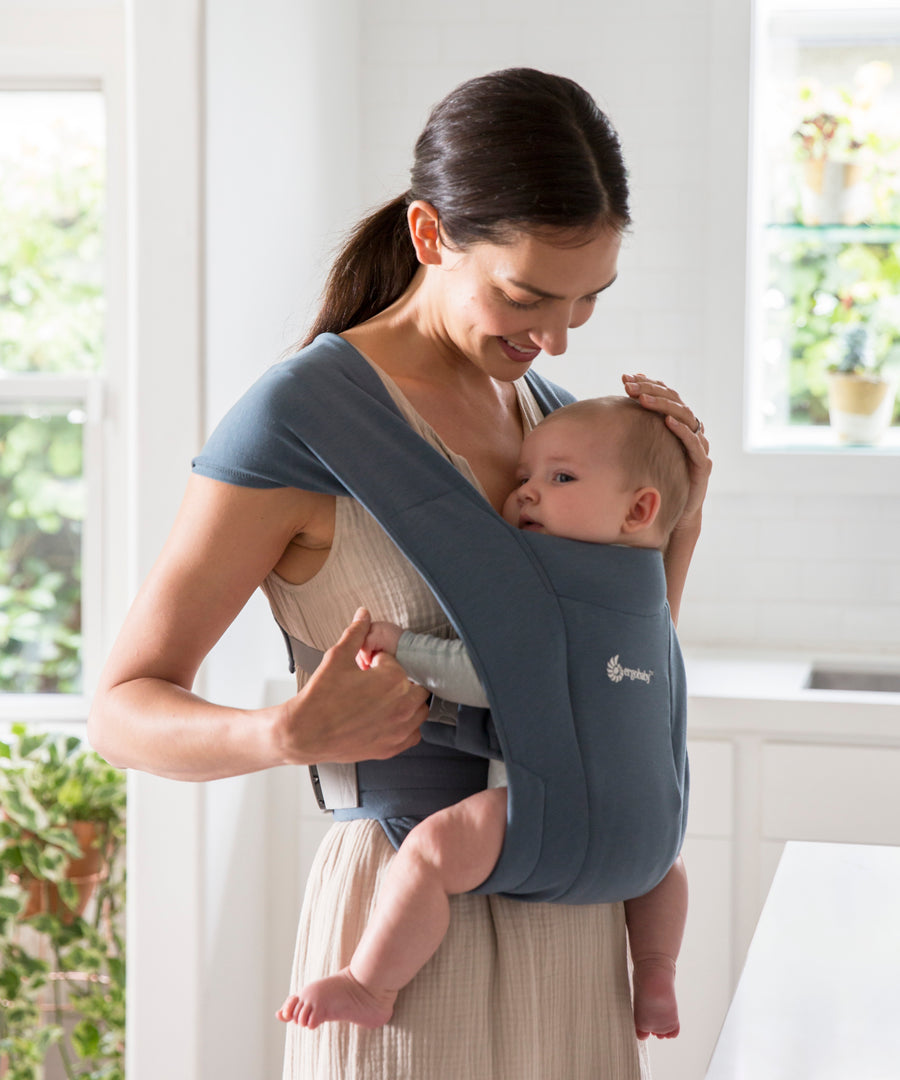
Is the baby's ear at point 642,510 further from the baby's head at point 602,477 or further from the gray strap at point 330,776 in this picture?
the gray strap at point 330,776

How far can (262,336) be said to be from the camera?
2631 mm

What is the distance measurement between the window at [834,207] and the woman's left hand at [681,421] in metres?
1.93

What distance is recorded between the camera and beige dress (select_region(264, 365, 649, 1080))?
120cm

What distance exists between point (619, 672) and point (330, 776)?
317 millimetres

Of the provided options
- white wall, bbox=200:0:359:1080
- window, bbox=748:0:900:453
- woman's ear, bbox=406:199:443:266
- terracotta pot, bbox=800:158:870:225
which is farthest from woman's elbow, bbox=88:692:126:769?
terracotta pot, bbox=800:158:870:225

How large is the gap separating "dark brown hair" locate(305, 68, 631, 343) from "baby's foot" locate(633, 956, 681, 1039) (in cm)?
78

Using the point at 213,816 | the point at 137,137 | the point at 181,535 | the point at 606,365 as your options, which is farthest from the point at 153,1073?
the point at 606,365

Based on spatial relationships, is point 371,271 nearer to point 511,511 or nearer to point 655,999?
point 511,511

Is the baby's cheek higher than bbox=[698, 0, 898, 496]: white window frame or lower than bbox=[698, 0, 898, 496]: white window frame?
lower

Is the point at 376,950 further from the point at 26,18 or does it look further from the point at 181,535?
the point at 26,18

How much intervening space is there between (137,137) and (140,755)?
4.71 ft

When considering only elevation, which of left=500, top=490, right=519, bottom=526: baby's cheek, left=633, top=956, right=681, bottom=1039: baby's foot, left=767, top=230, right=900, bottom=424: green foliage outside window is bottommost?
left=633, top=956, right=681, bottom=1039: baby's foot

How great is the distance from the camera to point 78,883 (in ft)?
8.89

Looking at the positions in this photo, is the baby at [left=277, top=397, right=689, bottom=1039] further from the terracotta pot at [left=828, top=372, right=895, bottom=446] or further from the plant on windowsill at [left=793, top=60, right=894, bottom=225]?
the plant on windowsill at [left=793, top=60, right=894, bottom=225]
